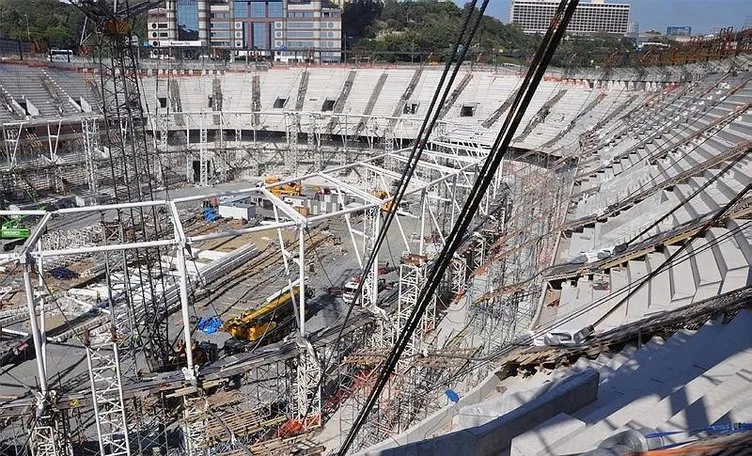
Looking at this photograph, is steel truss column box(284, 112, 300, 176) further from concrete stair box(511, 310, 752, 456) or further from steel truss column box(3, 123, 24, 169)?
concrete stair box(511, 310, 752, 456)

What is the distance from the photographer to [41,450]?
9.73 meters

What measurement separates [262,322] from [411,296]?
3.60 m

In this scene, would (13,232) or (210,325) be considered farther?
(13,232)

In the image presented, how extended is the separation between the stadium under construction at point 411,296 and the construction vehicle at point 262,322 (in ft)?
0.20

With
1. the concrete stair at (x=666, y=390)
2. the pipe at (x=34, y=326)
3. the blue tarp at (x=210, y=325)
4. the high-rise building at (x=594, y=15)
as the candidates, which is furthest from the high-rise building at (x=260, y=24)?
the high-rise building at (x=594, y=15)

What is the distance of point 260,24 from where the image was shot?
245ft

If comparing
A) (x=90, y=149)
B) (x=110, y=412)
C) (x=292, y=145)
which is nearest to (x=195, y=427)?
(x=110, y=412)

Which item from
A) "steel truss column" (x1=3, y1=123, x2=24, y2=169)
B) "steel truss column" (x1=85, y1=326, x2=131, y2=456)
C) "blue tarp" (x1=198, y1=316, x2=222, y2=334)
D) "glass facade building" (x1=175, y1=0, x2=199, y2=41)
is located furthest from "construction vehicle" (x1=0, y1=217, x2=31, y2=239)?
"glass facade building" (x1=175, y1=0, x2=199, y2=41)

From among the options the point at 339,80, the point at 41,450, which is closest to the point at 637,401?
the point at 41,450

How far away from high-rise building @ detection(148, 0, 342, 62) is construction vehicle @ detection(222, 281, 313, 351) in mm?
55819

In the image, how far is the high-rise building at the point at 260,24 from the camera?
71188mm

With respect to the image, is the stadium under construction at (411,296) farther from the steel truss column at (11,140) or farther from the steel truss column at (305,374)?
the steel truss column at (11,140)

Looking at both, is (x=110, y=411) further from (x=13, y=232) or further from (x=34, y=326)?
(x=13, y=232)

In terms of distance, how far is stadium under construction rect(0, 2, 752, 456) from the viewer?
5242 mm
